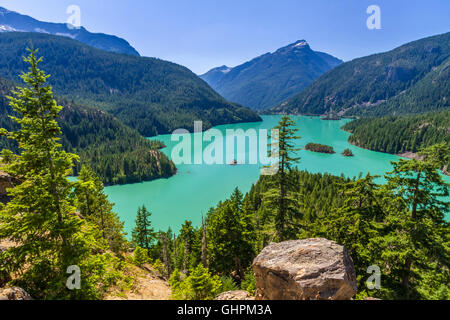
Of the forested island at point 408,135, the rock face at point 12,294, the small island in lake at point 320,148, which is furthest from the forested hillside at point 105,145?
the forested island at point 408,135

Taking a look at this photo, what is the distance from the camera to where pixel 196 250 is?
2773 centimetres

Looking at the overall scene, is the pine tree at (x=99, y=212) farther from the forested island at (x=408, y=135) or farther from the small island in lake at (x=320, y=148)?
the forested island at (x=408, y=135)

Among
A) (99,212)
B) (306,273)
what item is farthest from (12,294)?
(99,212)

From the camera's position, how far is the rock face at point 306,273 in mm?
8250

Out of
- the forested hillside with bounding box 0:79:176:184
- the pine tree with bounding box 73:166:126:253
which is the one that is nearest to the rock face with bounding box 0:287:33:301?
the pine tree with bounding box 73:166:126:253

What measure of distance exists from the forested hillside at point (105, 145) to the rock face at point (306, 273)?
7555cm

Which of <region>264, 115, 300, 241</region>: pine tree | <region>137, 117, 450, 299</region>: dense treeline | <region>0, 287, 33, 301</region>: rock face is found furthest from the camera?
<region>264, 115, 300, 241</region>: pine tree

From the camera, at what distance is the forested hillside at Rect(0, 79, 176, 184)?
261ft

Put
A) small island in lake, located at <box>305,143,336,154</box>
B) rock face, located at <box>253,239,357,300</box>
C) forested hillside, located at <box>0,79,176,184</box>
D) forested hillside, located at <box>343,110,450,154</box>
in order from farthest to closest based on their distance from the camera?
small island in lake, located at <box>305,143,336,154</box>, forested hillside, located at <box>343,110,450,154</box>, forested hillside, located at <box>0,79,176,184</box>, rock face, located at <box>253,239,357,300</box>

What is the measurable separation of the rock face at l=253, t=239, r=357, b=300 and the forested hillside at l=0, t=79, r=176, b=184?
2974 inches

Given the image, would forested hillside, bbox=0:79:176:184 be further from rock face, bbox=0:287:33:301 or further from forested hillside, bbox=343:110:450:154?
forested hillside, bbox=343:110:450:154

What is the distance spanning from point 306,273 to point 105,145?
427 ft

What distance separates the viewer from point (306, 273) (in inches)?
336
